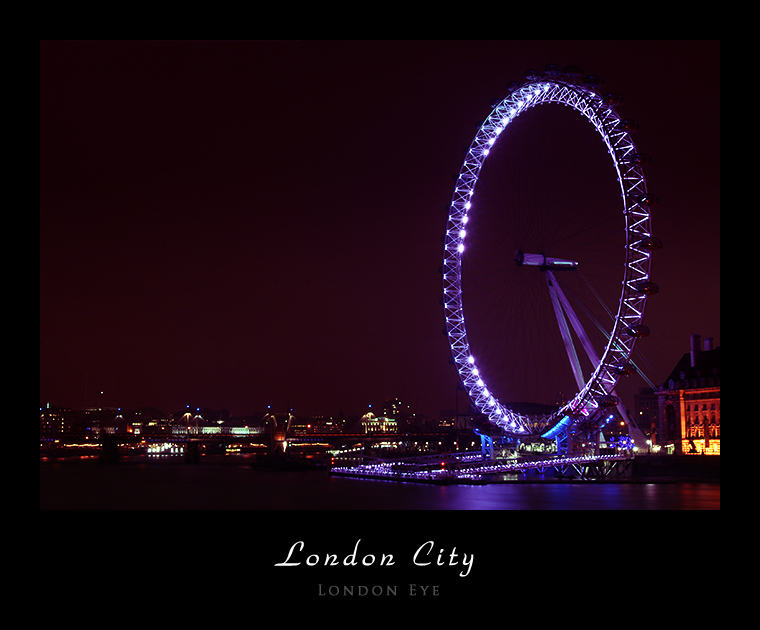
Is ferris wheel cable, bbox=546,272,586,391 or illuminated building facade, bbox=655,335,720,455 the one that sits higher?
ferris wheel cable, bbox=546,272,586,391

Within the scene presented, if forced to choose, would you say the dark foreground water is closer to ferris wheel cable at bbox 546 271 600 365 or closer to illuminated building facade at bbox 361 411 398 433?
ferris wheel cable at bbox 546 271 600 365

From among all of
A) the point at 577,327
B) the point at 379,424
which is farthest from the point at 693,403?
the point at 379,424

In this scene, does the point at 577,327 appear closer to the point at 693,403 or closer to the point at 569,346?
the point at 569,346

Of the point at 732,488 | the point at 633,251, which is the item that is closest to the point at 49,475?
the point at 633,251

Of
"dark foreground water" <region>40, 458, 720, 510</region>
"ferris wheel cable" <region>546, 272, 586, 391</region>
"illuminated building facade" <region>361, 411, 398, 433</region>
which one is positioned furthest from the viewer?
"illuminated building facade" <region>361, 411, 398, 433</region>

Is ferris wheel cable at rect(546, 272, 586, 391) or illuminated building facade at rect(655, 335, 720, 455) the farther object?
illuminated building facade at rect(655, 335, 720, 455)

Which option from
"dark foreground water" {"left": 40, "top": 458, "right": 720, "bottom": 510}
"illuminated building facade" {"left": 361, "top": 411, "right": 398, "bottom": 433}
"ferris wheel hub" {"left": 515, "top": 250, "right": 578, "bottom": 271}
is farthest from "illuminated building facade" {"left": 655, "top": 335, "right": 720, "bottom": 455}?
"illuminated building facade" {"left": 361, "top": 411, "right": 398, "bottom": 433}
